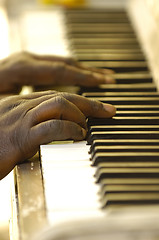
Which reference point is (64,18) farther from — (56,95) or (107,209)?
(107,209)

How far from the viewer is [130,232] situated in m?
0.96

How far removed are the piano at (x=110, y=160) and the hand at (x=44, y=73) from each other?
0.05 meters

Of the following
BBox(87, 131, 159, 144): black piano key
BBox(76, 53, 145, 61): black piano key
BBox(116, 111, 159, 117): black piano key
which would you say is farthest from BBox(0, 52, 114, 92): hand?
BBox(87, 131, 159, 144): black piano key

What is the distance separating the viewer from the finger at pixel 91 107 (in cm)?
153

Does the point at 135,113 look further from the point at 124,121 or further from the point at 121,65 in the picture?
the point at 121,65

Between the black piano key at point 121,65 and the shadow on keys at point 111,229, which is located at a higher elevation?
the black piano key at point 121,65

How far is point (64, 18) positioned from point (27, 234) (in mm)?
1414

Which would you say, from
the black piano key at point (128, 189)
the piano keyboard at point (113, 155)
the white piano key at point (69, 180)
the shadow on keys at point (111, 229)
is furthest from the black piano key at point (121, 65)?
the shadow on keys at point (111, 229)

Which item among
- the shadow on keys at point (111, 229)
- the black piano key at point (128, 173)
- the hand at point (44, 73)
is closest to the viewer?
the shadow on keys at point (111, 229)

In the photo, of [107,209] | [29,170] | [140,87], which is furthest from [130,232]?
[140,87]

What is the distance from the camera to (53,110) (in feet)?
4.81

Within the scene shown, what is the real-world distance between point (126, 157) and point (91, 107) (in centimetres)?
25

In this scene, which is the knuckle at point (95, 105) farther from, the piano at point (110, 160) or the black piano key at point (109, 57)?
the black piano key at point (109, 57)

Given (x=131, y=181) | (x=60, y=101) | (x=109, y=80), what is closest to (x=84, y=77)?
(x=109, y=80)
